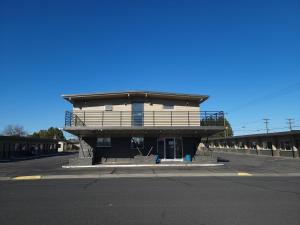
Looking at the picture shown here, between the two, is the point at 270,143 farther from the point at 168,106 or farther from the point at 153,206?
the point at 153,206

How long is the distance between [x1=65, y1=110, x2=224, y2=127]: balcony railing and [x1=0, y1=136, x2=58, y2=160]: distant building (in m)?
20.1

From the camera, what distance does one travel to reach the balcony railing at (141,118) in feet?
87.1

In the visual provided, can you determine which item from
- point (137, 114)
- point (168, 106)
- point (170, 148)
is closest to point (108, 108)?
point (137, 114)

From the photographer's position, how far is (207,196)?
10305 mm

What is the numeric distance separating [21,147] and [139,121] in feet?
100.0

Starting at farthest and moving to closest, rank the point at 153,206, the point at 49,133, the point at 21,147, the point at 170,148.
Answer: the point at 49,133, the point at 21,147, the point at 170,148, the point at 153,206

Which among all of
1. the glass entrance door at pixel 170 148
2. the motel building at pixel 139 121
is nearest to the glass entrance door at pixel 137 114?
the motel building at pixel 139 121

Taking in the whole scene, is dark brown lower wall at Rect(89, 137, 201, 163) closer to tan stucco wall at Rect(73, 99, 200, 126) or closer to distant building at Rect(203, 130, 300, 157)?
tan stucco wall at Rect(73, 99, 200, 126)

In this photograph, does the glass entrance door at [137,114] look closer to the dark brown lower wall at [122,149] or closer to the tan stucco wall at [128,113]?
the tan stucco wall at [128,113]

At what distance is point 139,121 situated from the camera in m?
26.8

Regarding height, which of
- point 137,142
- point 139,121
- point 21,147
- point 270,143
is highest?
point 139,121

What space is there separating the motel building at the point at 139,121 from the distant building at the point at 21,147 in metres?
20.0

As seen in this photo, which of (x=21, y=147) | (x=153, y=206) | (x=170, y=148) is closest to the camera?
(x=153, y=206)

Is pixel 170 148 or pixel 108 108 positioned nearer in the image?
pixel 108 108
